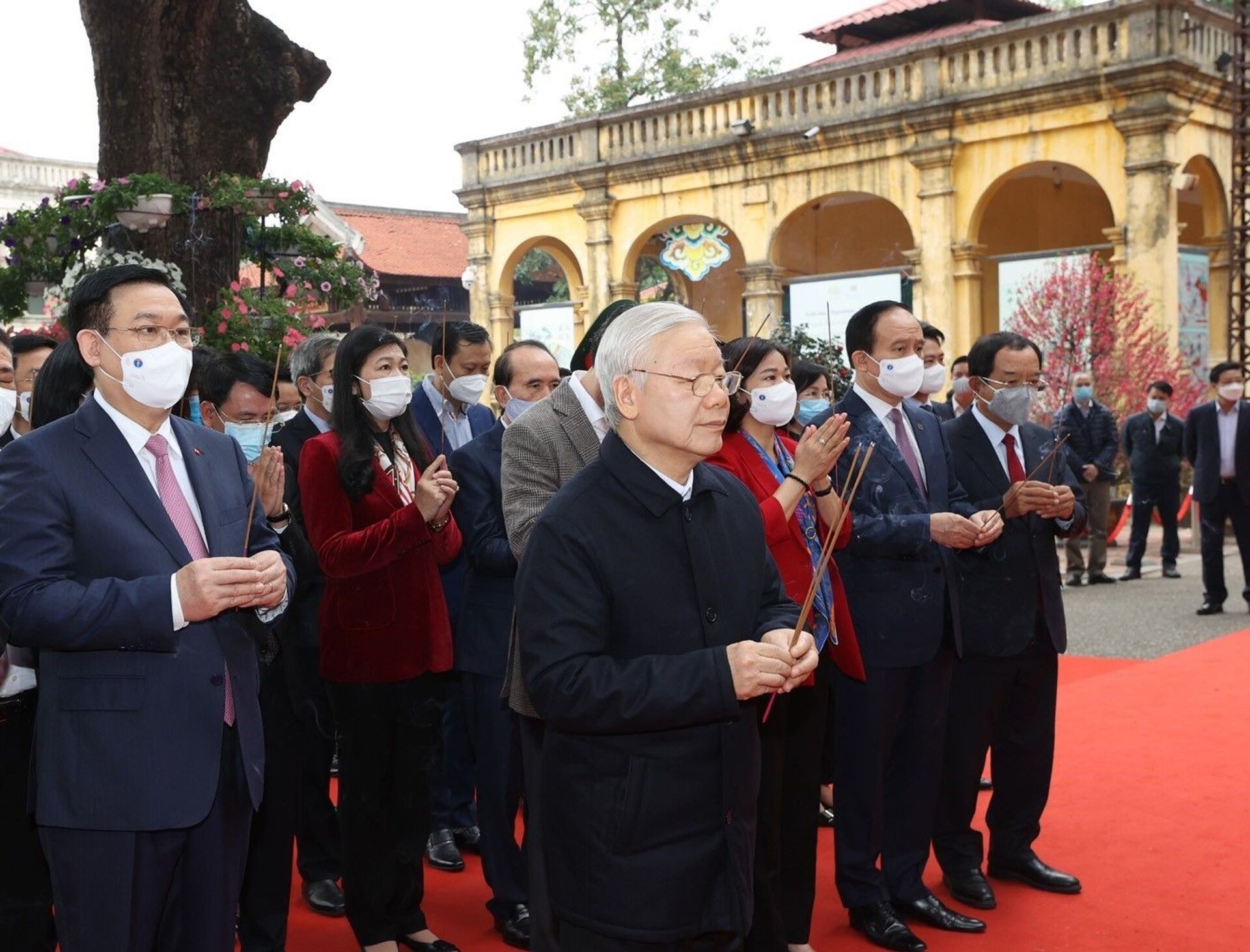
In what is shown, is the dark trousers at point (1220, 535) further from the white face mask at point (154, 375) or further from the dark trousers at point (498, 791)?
the white face mask at point (154, 375)

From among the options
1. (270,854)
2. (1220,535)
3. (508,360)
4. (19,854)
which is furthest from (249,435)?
(1220,535)

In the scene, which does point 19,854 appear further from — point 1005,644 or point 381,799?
point 1005,644

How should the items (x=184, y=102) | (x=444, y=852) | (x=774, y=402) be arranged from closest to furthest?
(x=774, y=402), (x=444, y=852), (x=184, y=102)

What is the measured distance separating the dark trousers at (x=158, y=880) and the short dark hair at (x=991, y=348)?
3.10 m

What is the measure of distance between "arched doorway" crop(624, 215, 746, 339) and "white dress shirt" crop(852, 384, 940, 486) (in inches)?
546

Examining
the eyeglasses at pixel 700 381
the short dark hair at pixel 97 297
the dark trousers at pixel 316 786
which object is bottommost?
the dark trousers at pixel 316 786

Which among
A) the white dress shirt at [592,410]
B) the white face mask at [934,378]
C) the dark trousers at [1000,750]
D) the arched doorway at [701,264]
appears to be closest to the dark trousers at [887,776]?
the dark trousers at [1000,750]

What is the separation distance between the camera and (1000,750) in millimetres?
4992

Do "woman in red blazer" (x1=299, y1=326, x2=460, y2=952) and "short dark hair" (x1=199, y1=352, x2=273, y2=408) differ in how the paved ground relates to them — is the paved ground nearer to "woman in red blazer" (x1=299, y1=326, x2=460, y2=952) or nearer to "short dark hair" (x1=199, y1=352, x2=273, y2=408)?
"woman in red blazer" (x1=299, y1=326, x2=460, y2=952)

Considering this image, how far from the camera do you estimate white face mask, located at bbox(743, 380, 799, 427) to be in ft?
13.3

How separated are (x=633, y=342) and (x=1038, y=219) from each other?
19657 mm

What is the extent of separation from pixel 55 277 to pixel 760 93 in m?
14.0

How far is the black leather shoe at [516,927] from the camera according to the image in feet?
14.3

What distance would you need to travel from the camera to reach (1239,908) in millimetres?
4648
